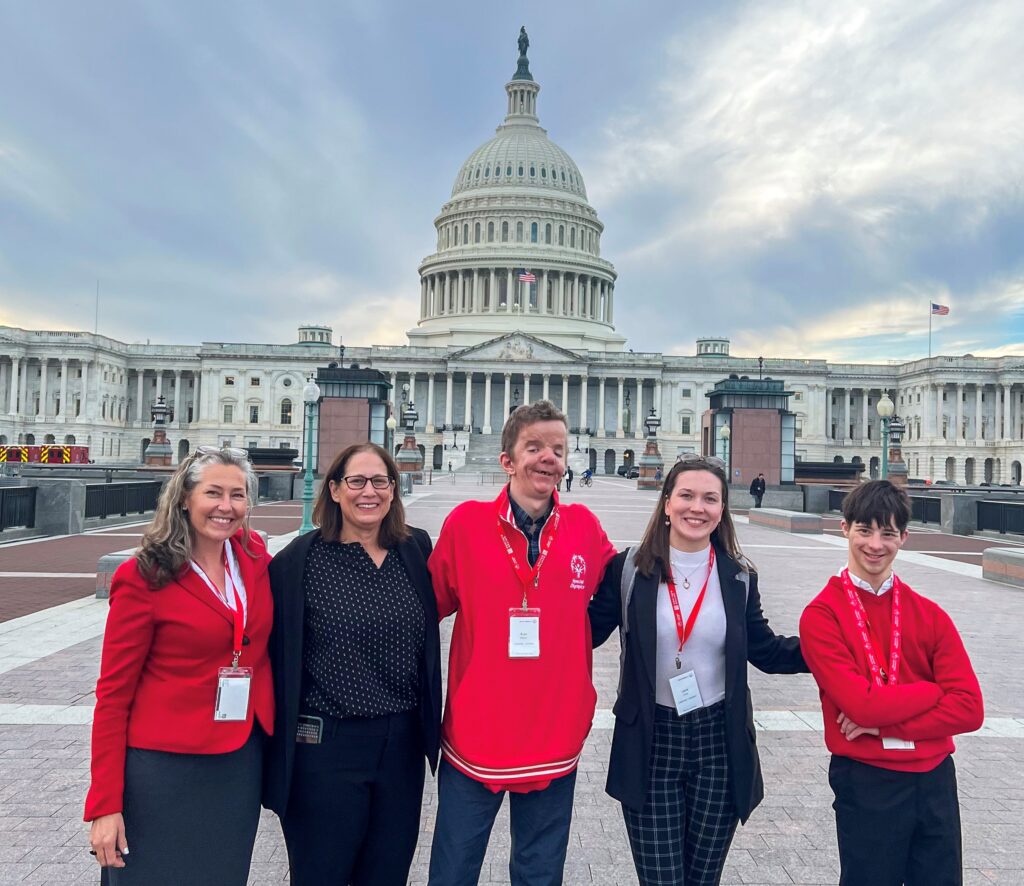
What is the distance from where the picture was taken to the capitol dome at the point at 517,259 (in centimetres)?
11131

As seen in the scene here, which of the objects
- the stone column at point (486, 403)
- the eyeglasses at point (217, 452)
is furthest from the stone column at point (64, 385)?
the eyeglasses at point (217, 452)

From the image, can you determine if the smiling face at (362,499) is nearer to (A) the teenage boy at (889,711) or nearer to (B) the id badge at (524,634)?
(B) the id badge at (524,634)

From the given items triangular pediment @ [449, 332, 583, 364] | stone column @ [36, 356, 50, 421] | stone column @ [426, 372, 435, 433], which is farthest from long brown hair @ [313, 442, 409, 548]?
stone column @ [36, 356, 50, 421]

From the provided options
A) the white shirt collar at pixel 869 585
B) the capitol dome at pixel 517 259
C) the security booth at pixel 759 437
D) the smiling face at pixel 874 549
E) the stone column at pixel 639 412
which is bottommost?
the white shirt collar at pixel 869 585

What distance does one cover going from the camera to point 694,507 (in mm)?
4023

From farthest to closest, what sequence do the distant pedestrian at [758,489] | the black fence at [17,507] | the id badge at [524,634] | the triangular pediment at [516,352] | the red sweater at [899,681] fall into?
1. the triangular pediment at [516,352]
2. the distant pedestrian at [758,489]
3. the black fence at [17,507]
4. the id badge at [524,634]
5. the red sweater at [899,681]

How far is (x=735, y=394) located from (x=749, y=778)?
38.9 m

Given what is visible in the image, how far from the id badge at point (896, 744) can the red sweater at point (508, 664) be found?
51.9 inches

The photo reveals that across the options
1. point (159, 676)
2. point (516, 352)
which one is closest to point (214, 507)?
point (159, 676)

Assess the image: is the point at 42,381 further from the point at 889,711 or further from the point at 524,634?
the point at 889,711

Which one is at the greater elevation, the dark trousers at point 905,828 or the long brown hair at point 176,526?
the long brown hair at point 176,526

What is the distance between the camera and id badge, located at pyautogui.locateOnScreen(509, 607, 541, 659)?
3730 mm

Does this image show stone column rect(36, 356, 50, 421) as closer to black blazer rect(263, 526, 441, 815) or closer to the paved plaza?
the paved plaza

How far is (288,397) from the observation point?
104000 millimetres
